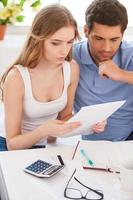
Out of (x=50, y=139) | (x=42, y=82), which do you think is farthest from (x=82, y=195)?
(x=42, y=82)

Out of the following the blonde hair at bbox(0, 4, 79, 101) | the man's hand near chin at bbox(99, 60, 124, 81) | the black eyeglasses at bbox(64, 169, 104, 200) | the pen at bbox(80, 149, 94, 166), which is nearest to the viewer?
the black eyeglasses at bbox(64, 169, 104, 200)

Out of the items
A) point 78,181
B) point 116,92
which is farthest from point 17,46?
point 78,181

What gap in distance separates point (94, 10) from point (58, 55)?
250mm

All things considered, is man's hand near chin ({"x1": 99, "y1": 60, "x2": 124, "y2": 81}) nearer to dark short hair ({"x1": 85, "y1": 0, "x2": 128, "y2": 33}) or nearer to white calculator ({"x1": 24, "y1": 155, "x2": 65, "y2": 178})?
dark short hair ({"x1": 85, "y1": 0, "x2": 128, "y2": 33})

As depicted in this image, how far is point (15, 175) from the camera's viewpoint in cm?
102

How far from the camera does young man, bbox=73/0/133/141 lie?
1402 mm

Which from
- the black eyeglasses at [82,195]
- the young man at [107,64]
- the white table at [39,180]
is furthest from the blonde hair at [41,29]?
the black eyeglasses at [82,195]

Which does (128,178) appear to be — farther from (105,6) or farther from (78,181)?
(105,6)

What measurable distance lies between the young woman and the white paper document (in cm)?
4

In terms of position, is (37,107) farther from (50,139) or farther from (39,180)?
(39,180)

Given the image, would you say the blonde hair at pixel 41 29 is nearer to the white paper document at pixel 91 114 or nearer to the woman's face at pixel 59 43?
the woman's face at pixel 59 43

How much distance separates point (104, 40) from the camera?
1420 mm

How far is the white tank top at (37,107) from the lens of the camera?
4.51ft

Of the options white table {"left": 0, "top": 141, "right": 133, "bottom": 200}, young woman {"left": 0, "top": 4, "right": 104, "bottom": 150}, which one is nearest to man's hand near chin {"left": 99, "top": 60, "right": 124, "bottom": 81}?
young woman {"left": 0, "top": 4, "right": 104, "bottom": 150}
